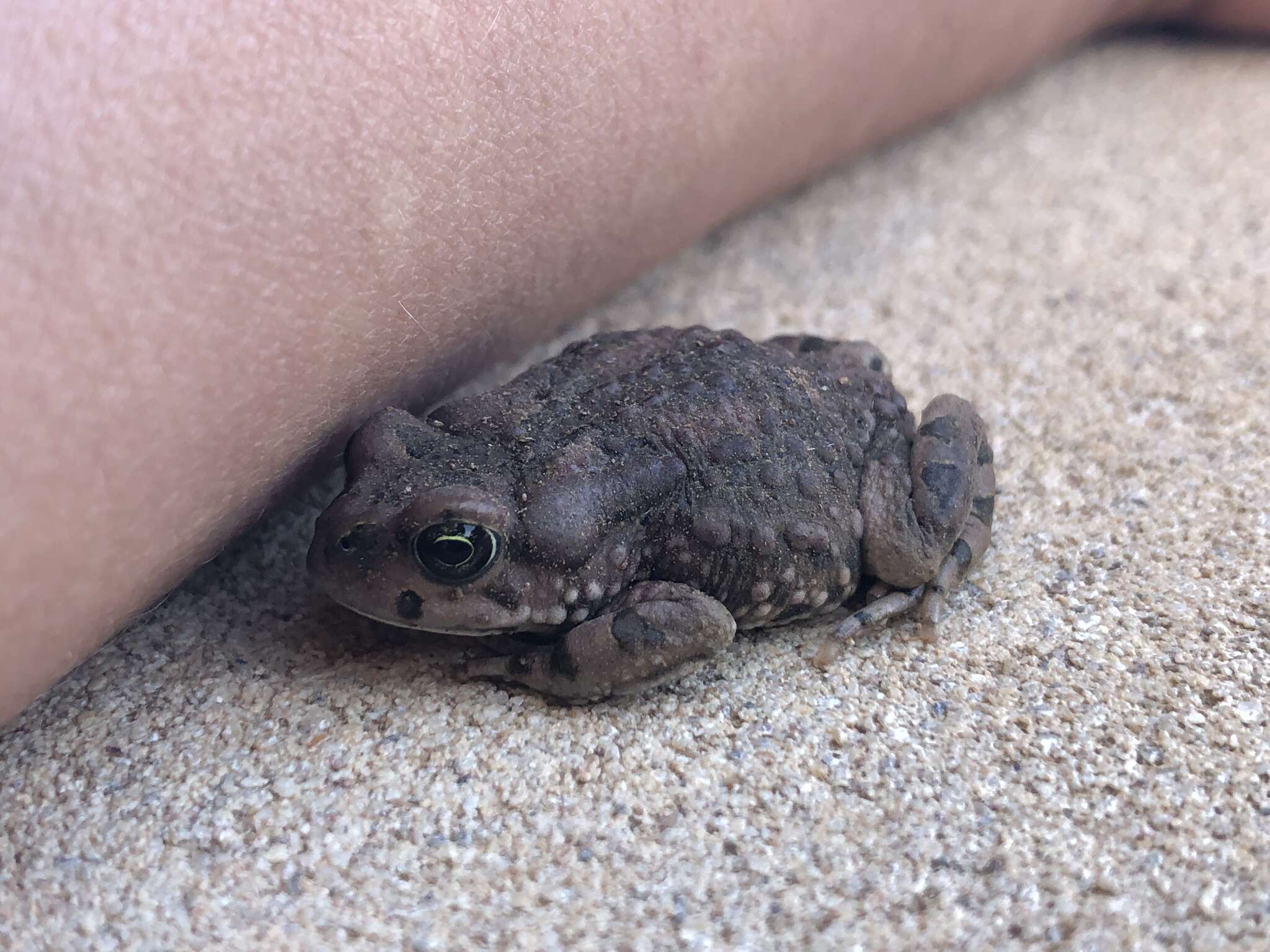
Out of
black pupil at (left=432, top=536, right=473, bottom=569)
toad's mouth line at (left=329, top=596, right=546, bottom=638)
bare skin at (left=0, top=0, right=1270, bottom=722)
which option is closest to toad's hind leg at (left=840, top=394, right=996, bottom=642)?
toad's mouth line at (left=329, top=596, right=546, bottom=638)

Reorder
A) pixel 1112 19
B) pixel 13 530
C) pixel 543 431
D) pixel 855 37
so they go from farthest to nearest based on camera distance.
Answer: pixel 1112 19
pixel 855 37
pixel 543 431
pixel 13 530

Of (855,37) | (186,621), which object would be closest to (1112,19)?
(855,37)

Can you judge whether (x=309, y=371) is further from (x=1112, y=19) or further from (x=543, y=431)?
(x=1112, y=19)

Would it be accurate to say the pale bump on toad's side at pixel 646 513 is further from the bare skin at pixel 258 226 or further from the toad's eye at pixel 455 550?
the bare skin at pixel 258 226

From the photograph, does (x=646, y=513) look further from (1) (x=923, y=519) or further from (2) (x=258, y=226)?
(2) (x=258, y=226)

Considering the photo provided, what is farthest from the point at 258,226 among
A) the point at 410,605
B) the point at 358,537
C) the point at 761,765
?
the point at 761,765

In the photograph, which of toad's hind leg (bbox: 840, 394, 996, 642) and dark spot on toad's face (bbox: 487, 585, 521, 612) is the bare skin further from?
toad's hind leg (bbox: 840, 394, 996, 642)
